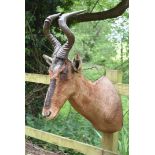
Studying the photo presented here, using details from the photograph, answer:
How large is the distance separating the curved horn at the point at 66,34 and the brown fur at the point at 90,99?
0.12 feet

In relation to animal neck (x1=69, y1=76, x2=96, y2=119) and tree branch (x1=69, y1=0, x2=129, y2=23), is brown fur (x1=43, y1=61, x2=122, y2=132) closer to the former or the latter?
animal neck (x1=69, y1=76, x2=96, y2=119)

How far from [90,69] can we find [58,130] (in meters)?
0.31

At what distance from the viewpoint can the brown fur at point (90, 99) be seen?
5.60ft

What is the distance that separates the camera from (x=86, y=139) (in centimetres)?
180

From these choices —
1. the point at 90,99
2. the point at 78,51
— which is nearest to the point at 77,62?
the point at 78,51

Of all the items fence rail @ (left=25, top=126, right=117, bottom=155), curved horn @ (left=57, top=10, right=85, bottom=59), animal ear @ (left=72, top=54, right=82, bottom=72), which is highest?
curved horn @ (left=57, top=10, right=85, bottom=59)

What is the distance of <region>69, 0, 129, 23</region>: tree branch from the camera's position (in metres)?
1.66

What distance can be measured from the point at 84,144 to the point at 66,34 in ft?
1.27

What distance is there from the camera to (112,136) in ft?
5.62

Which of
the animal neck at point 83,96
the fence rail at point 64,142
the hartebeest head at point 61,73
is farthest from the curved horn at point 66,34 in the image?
the fence rail at point 64,142

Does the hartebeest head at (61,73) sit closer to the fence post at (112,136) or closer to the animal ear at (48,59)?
the animal ear at (48,59)

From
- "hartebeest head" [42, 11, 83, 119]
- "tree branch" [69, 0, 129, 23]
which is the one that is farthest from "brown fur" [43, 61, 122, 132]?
"tree branch" [69, 0, 129, 23]
